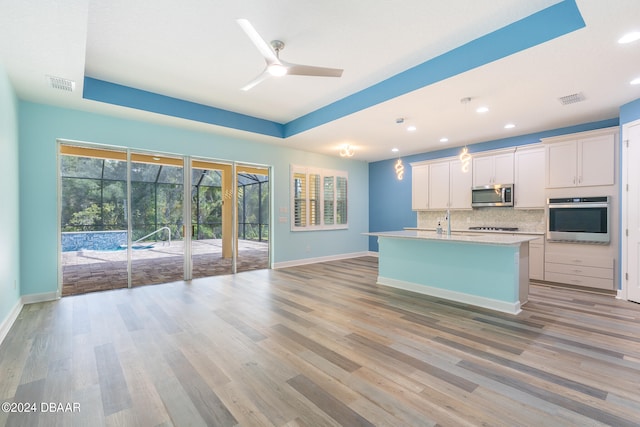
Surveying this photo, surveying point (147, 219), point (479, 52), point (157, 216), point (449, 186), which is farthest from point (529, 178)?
point (147, 219)

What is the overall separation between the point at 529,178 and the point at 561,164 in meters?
0.55

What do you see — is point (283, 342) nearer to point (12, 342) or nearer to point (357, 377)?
point (357, 377)

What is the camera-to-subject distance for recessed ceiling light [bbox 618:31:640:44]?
96.5 inches

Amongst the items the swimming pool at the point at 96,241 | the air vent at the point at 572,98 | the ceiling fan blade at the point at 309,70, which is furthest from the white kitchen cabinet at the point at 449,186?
the swimming pool at the point at 96,241

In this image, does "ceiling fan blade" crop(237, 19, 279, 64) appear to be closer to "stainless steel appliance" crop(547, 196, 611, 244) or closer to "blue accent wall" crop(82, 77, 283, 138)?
"blue accent wall" crop(82, 77, 283, 138)

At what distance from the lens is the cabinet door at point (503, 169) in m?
5.54

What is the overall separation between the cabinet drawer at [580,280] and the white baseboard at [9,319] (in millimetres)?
7247

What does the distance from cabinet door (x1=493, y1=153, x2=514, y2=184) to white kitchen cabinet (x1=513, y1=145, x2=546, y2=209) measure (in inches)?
3.8

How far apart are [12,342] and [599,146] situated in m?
7.77

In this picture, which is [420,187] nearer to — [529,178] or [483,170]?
[483,170]

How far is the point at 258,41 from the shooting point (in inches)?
96.9

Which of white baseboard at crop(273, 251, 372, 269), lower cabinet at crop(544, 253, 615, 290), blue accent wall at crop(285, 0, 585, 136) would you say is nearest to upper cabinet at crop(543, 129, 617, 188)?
lower cabinet at crop(544, 253, 615, 290)

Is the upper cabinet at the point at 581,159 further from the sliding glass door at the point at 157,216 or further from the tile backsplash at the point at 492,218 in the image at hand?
the sliding glass door at the point at 157,216

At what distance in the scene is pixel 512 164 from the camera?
5.51 meters
